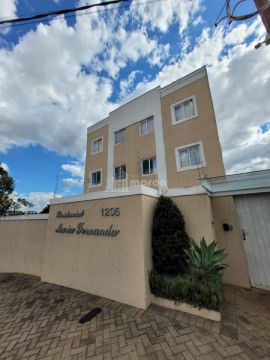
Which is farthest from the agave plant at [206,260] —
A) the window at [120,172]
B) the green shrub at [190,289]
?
the window at [120,172]

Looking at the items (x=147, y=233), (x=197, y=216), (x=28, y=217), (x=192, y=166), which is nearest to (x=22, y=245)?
(x=28, y=217)

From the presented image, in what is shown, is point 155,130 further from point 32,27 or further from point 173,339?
point 173,339

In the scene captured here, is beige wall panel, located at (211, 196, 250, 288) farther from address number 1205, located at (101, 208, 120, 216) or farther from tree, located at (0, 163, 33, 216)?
tree, located at (0, 163, 33, 216)

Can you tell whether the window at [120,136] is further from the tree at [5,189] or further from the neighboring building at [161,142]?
the tree at [5,189]

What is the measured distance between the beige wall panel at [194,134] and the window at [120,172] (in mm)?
3730

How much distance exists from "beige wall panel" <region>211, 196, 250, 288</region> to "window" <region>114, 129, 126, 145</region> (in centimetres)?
902

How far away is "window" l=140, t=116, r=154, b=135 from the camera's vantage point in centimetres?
1124

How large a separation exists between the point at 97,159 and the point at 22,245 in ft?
27.6

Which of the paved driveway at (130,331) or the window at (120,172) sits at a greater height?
the window at (120,172)

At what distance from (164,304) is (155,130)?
379 inches

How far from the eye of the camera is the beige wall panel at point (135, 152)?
1080cm

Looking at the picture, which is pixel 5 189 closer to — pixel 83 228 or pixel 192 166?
pixel 83 228

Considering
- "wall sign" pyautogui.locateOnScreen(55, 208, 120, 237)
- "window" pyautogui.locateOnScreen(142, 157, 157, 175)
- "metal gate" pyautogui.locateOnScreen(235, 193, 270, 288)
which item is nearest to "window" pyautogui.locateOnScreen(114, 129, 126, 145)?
"window" pyautogui.locateOnScreen(142, 157, 157, 175)

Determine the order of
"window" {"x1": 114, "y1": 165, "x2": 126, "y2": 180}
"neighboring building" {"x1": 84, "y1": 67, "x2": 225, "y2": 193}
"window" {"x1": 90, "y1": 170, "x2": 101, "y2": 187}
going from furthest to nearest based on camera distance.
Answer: "window" {"x1": 90, "y1": 170, "x2": 101, "y2": 187}
"window" {"x1": 114, "y1": 165, "x2": 126, "y2": 180}
"neighboring building" {"x1": 84, "y1": 67, "x2": 225, "y2": 193}
